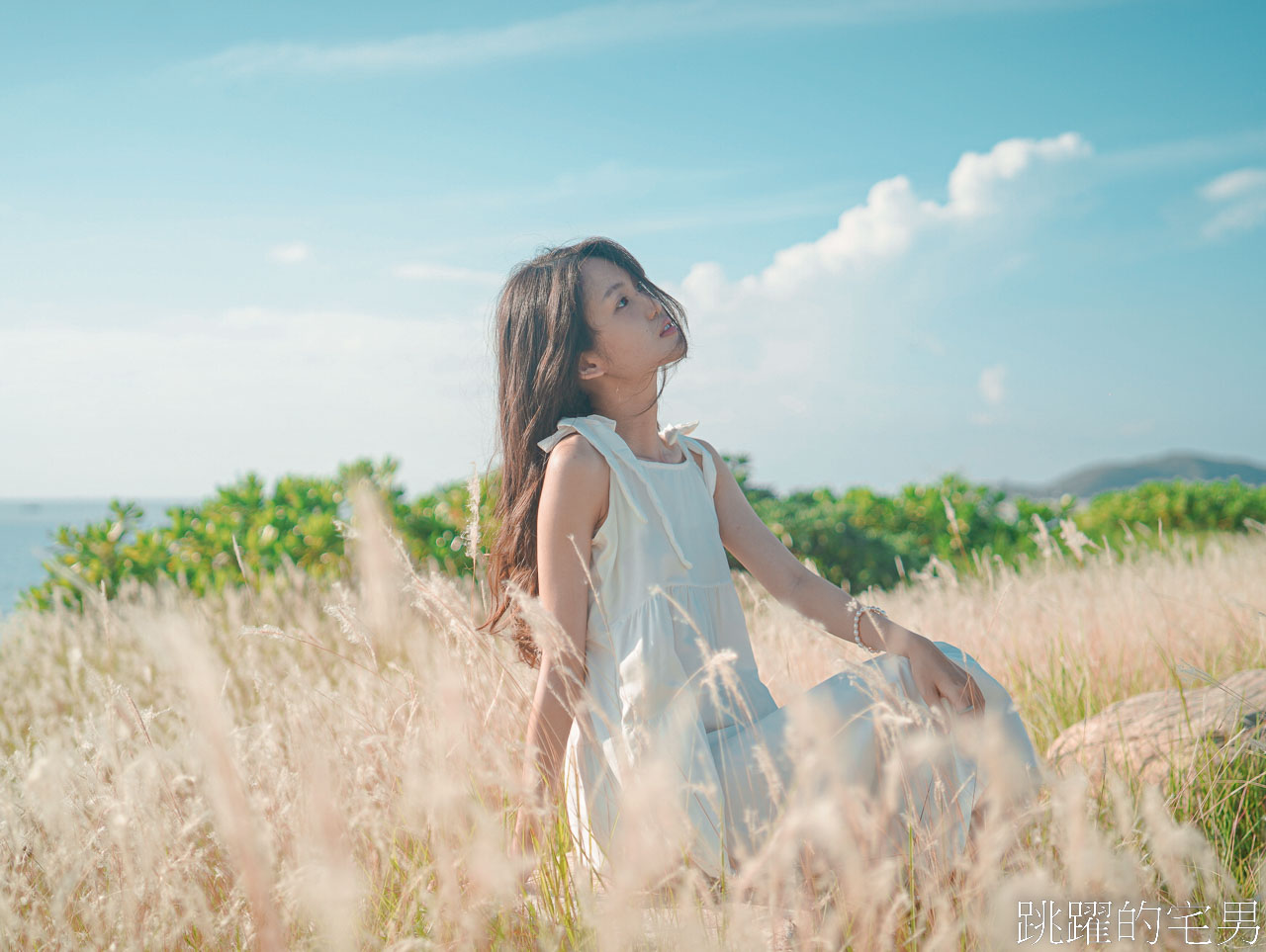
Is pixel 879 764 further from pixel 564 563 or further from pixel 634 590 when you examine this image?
pixel 564 563

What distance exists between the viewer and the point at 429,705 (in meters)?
2.00

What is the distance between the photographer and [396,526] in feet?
20.3

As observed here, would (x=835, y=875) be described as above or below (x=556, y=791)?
below

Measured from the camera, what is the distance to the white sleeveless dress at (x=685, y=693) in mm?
1758

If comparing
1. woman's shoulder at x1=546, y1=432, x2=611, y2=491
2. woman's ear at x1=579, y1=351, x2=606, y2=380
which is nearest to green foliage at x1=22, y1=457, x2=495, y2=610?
woman's ear at x1=579, y1=351, x2=606, y2=380

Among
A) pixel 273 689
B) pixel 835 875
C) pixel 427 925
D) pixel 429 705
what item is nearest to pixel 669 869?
pixel 835 875

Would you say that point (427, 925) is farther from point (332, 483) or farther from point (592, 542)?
point (332, 483)

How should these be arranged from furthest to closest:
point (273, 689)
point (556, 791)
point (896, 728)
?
point (273, 689)
point (556, 791)
point (896, 728)

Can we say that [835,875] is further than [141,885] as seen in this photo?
Yes

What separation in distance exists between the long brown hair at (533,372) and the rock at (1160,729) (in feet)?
5.95

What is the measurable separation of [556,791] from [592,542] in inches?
23.6

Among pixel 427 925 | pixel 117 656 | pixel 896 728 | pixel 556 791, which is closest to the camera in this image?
pixel 896 728

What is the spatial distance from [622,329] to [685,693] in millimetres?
955

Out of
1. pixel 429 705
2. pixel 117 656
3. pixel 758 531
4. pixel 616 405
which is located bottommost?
pixel 117 656
